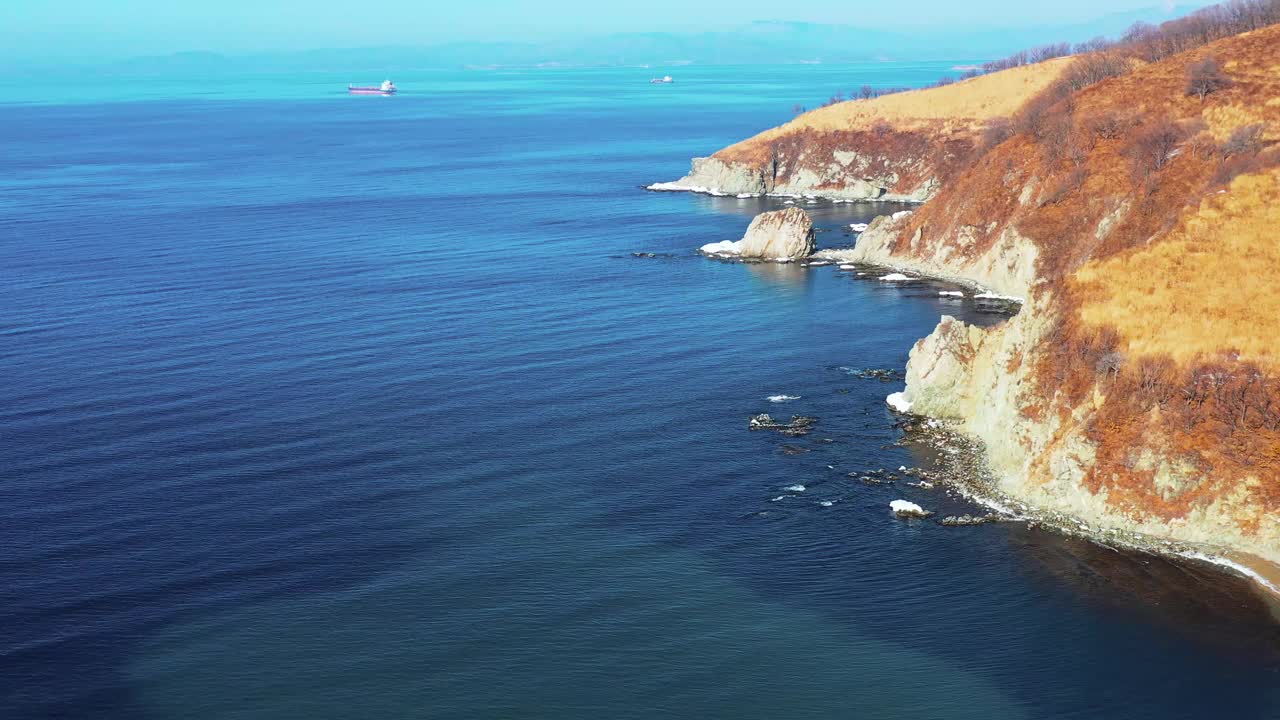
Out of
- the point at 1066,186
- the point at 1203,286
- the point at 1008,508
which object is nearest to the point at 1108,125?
the point at 1066,186

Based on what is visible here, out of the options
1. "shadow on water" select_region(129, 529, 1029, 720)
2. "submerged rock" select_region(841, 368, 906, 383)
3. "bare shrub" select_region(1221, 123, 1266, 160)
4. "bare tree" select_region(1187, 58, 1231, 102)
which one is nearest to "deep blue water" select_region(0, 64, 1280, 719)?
"shadow on water" select_region(129, 529, 1029, 720)

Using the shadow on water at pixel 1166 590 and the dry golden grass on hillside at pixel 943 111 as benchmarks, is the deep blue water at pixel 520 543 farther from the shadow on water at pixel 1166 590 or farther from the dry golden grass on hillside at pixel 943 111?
the dry golden grass on hillside at pixel 943 111

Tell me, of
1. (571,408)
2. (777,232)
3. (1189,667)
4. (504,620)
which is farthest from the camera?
(777,232)

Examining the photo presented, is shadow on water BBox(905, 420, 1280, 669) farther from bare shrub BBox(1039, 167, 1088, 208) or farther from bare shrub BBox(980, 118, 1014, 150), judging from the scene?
bare shrub BBox(980, 118, 1014, 150)

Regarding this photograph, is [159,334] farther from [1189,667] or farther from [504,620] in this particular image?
[1189,667]

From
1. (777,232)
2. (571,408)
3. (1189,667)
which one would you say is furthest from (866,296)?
(1189,667)

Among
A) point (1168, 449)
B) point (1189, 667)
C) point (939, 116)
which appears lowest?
point (1189, 667)

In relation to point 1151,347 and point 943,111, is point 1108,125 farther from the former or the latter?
point 943,111

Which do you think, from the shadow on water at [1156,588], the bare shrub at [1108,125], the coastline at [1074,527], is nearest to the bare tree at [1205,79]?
the bare shrub at [1108,125]

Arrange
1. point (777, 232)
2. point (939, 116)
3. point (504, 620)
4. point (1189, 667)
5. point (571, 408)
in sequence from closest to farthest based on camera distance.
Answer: point (1189, 667)
point (504, 620)
point (571, 408)
point (777, 232)
point (939, 116)
